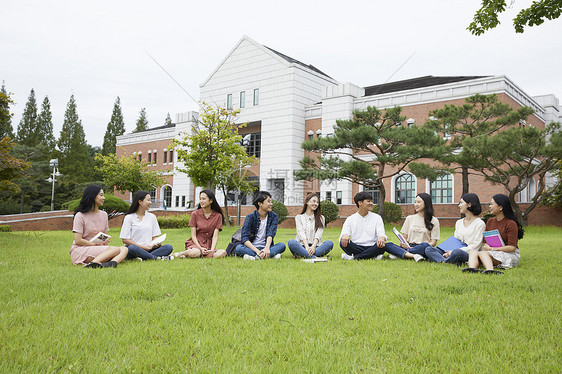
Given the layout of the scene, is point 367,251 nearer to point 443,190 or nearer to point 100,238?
point 100,238

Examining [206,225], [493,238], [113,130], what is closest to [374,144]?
[206,225]

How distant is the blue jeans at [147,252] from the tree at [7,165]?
611 cm

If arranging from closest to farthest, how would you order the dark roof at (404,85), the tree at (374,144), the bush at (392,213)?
the tree at (374,144), the bush at (392,213), the dark roof at (404,85)

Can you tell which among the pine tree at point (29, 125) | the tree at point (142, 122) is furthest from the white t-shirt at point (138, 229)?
the tree at point (142, 122)

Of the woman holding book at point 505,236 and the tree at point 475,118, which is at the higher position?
the tree at point 475,118

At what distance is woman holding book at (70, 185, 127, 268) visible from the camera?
6090mm

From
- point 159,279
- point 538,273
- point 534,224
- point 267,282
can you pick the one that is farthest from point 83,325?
point 534,224

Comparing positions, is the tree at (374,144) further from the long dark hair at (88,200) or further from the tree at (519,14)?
the long dark hair at (88,200)

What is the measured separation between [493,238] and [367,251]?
2048 millimetres

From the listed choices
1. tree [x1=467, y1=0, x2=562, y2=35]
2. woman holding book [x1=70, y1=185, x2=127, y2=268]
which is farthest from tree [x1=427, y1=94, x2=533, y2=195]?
woman holding book [x1=70, y1=185, x2=127, y2=268]

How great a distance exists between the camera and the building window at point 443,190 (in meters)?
26.4

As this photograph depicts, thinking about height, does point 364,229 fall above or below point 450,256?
above

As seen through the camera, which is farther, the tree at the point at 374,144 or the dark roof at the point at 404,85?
the dark roof at the point at 404,85

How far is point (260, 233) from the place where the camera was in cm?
758
